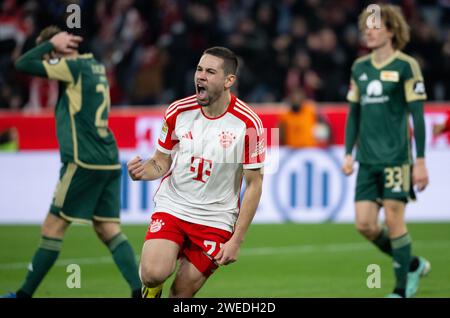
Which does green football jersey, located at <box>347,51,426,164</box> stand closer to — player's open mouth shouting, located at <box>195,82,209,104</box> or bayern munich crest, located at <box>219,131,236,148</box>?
bayern munich crest, located at <box>219,131,236,148</box>

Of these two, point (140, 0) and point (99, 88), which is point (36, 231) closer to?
point (99, 88)

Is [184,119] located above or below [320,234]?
above

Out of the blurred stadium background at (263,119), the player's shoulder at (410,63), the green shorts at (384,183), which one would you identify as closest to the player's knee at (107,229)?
the blurred stadium background at (263,119)

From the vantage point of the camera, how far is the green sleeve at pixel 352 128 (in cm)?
890

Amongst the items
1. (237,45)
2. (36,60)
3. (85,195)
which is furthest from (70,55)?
(237,45)

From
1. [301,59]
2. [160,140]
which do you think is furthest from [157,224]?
[301,59]

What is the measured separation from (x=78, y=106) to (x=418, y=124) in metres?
2.95

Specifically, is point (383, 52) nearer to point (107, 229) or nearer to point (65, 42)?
point (65, 42)

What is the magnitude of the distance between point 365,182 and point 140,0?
12.2 m

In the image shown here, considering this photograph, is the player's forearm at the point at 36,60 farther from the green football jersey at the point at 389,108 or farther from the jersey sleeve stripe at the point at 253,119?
the green football jersey at the point at 389,108

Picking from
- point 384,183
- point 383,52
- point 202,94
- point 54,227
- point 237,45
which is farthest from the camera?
point 237,45

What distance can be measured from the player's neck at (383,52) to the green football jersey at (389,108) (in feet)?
0.12

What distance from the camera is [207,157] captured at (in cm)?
668

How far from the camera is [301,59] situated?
58.6 feet
